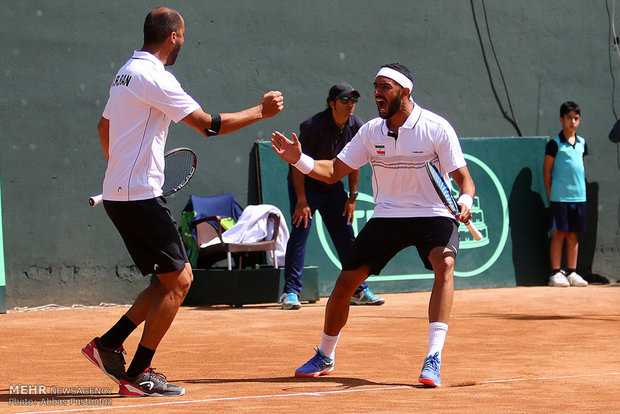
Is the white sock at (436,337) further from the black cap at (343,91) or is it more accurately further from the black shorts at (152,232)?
the black cap at (343,91)

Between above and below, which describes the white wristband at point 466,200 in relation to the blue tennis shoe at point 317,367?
above

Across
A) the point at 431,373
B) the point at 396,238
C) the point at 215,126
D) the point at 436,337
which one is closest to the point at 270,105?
the point at 215,126

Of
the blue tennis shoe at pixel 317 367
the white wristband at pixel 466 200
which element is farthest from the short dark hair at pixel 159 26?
the blue tennis shoe at pixel 317 367

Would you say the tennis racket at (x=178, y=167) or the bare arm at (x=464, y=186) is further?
the tennis racket at (x=178, y=167)

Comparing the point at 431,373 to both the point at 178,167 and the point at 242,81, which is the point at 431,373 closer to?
the point at 178,167

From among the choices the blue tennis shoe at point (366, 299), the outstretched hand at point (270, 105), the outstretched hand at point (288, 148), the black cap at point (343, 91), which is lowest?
the blue tennis shoe at point (366, 299)

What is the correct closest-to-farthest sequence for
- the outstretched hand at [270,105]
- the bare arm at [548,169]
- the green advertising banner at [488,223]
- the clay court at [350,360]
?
the clay court at [350,360]
the outstretched hand at [270,105]
the green advertising banner at [488,223]
the bare arm at [548,169]

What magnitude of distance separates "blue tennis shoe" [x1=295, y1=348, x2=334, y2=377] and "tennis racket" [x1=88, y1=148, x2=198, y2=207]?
137cm

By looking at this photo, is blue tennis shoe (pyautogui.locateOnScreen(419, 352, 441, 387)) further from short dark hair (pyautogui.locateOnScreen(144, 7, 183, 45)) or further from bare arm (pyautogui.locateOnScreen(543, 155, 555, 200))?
bare arm (pyautogui.locateOnScreen(543, 155, 555, 200))

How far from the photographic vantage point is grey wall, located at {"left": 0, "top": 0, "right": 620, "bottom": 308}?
10352 mm

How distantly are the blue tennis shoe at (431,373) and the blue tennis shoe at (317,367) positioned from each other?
730 mm

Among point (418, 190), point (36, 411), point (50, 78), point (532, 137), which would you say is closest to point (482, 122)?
point (532, 137)

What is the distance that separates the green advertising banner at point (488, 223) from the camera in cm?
1143

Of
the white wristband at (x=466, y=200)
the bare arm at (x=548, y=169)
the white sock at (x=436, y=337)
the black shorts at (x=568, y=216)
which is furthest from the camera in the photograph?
the bare arm at (x=548, y=169)
